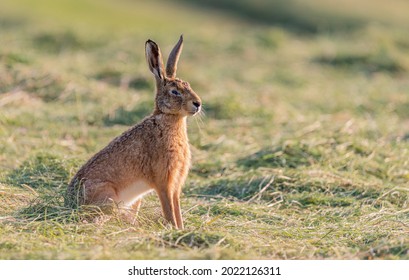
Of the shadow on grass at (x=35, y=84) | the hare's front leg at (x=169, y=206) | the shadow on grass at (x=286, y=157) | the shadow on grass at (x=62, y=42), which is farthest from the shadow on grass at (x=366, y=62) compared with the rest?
the hare's front leg at (x=169, y=206)

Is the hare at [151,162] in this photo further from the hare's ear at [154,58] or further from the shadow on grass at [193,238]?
the shadow on grass at [193,238]

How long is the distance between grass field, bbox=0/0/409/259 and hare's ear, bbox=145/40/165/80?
1.22m

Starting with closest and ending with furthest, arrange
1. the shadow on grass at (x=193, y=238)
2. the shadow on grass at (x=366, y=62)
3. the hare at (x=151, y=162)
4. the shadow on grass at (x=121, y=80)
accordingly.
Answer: the shadow on grass at (x=193, y=238), the hare at (x=151, y=162), the shadow on grass at (x=121, y=80), the shadow on grass at (x=366, y=62)

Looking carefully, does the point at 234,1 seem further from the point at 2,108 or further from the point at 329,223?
the point at 329,223

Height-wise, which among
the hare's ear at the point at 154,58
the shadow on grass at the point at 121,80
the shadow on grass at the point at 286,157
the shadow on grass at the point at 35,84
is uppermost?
the shadow on grass at the point at 121,80

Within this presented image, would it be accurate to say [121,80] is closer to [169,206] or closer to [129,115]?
[129,115]

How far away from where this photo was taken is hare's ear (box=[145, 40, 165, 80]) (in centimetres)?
719

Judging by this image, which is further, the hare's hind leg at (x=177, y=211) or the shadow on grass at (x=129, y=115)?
the shadow on grass at (x=129, y=115)

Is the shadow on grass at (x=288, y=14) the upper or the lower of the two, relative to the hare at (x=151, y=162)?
upper

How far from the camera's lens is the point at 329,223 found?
7.36m

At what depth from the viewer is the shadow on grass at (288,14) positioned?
29453 millimetres

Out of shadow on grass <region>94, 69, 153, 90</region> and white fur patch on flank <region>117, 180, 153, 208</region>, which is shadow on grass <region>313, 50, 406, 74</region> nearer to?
shadow on grass <region>94, 69, 153, 90</region>

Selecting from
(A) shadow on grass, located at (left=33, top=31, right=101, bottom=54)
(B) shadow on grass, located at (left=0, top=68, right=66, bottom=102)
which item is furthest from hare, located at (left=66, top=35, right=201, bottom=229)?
(A) shadow on grass, located at (left=33, top=31, right=101, bottom=54)

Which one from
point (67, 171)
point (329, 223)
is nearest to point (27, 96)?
point (67, 171)
